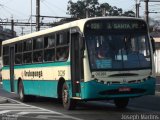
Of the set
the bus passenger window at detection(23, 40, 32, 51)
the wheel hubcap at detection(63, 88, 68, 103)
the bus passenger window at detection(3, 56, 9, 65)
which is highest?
the bus passenger window at detection(23, 40, 32, 51)

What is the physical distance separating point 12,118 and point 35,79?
6.12 meters

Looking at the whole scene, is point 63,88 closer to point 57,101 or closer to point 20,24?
point 57,101

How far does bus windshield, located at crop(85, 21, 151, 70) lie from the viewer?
53.1ft

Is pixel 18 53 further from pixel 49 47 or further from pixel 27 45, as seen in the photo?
pixel 49 47

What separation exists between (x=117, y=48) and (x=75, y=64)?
164cm

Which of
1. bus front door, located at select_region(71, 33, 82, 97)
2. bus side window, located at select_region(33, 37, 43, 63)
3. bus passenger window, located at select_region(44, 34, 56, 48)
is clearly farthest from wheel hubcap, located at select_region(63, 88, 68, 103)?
bus side window, located at select_region(33, 37, 43, 63)

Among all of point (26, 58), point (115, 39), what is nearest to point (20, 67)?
point (26, 58)

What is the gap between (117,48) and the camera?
53.6 feet

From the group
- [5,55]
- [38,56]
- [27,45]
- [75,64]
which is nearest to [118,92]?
[75,64]

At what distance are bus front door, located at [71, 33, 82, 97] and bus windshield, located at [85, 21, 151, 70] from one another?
0.65m

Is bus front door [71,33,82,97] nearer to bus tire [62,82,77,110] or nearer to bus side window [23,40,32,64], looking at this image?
bus tire [62,82,77,110]

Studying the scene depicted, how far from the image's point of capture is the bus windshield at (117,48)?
1617cm

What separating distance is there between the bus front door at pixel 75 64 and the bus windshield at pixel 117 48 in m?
0.65

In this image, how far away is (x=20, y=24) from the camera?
283 feet
